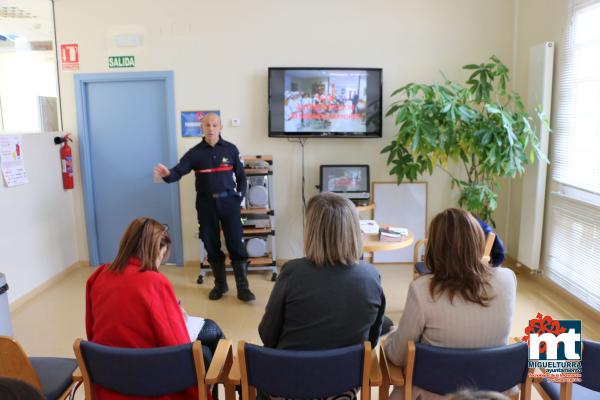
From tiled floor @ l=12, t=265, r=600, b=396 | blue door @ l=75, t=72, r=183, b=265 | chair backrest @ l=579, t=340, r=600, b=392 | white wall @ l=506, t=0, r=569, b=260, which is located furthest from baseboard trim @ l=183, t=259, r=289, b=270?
chair backrest @ l=579, t=340, r=600, b=392

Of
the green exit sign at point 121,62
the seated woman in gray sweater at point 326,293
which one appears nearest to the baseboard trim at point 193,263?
the green exit sign at point 121,62

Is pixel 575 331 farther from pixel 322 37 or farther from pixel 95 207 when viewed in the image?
pixel 95 207

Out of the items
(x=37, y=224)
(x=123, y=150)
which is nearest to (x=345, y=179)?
(x=123, y=150)

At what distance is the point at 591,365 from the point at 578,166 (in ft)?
8.84

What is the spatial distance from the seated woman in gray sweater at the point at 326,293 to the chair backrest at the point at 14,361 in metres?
0.89

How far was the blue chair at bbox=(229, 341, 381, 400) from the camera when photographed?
156 cm

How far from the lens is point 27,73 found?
500 centimetres

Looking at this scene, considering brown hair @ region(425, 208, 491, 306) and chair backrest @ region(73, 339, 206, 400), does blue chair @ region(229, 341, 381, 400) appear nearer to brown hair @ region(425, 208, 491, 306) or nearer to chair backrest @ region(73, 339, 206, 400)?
chair backrest @ region(73, 339, 206, 400)

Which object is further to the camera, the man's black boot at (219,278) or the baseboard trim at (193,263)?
the baseboard trim at (193,263)

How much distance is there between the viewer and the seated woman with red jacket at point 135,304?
5.85 ft

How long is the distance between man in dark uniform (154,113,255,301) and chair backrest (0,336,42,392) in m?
2.36

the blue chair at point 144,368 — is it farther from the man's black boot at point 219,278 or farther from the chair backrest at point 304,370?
the man's black boot at point 219,278

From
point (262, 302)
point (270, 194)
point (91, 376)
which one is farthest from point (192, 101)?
point (91, 376)

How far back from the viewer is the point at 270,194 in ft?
15.5
